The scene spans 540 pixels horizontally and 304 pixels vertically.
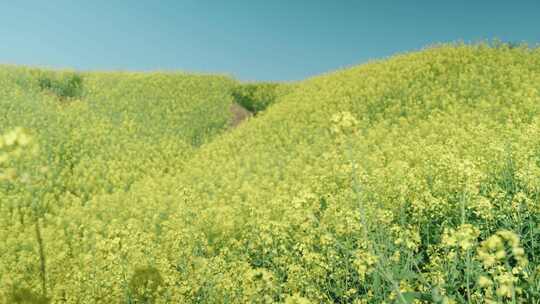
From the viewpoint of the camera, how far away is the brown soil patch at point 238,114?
95.1 feet

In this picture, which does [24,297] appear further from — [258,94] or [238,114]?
[258,94]

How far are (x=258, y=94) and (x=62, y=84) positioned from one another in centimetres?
1120

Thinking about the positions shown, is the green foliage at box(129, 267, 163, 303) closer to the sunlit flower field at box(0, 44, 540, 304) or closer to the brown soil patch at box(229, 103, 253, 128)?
the sunlit flower field at box(0, 44, 540, 304)

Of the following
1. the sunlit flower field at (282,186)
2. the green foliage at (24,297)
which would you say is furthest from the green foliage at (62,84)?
the green foliage at (24,297)

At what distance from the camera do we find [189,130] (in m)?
25.6

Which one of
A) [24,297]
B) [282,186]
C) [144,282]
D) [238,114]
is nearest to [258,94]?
[238,114]

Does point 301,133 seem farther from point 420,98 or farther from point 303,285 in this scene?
point 303,285

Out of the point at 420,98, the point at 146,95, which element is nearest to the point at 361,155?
the point at 420,98

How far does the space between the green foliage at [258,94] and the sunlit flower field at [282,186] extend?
1.02 ft

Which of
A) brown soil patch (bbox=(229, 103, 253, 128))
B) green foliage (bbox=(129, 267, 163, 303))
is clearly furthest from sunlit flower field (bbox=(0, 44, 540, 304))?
brown soil patch (bbox=(229, 103, 253, 128))

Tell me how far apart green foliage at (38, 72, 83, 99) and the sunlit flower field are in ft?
0.40

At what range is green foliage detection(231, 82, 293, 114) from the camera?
1260 inches

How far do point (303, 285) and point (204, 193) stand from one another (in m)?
8.04

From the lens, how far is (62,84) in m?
29.6
